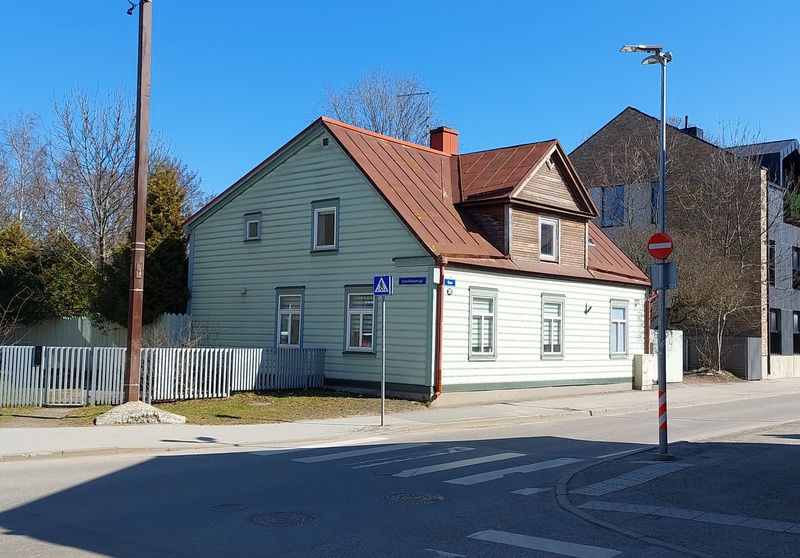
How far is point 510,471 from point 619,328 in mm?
17854

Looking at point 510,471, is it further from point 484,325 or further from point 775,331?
point 775,331

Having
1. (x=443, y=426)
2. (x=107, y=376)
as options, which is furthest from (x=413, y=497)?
(x=107, y=376)

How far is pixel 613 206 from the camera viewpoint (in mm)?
43281

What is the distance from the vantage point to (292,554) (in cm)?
676

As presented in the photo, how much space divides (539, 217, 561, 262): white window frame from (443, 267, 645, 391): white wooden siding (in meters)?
0.74

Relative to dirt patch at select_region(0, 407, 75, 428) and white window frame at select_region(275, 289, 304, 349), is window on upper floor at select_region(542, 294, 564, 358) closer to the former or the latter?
white window frame at select_region(275, 289, 304, 349)

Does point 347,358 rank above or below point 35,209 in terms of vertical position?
below

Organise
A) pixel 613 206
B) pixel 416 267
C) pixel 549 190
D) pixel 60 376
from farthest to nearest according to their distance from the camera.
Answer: pixel 613 206, pixel 549 190, pixel 416 267, pixel 60 376

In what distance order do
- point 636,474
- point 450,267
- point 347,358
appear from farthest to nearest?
point 347,358 < point 450,267 < point 636,474

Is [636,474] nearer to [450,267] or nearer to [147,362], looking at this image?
[450,267]

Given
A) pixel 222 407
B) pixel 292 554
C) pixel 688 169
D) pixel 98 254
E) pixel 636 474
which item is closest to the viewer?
pixel 292 554

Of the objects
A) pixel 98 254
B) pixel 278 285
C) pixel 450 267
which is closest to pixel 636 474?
pixel 450 267

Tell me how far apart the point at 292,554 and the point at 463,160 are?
2159cm

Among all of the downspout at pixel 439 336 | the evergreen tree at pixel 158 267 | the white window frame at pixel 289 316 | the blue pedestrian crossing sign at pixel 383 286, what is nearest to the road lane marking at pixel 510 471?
the blue pedestrian crossing sign at pixel 383 286
